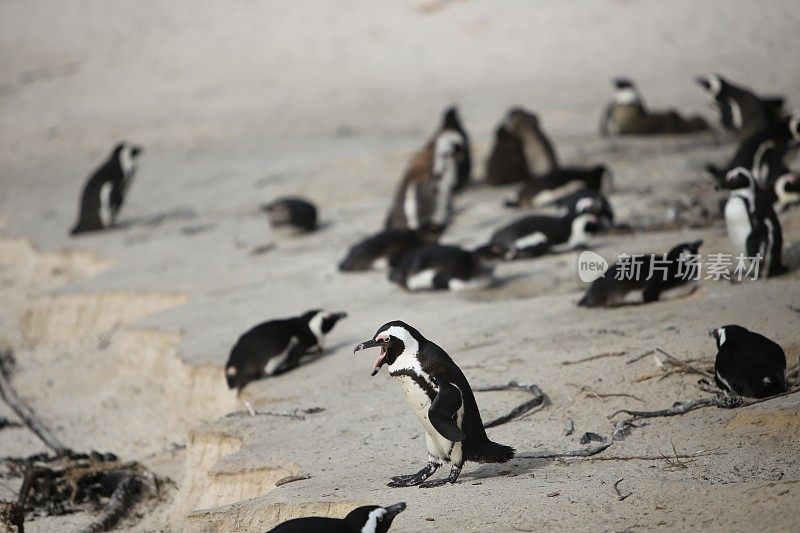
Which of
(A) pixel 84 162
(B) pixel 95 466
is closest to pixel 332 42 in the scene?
(A) pixel 84 162

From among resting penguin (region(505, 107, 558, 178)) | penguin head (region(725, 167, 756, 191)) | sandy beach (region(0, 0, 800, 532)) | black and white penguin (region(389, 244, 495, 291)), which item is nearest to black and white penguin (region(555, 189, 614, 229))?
sandy beach (region(0, 0, 800, 532))

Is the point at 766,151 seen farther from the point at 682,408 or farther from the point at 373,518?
the point at 373,518

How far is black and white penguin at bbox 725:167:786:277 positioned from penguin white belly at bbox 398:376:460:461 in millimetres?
3182

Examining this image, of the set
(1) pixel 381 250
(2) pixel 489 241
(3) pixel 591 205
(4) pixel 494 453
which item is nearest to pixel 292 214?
(1) pixel 381 250

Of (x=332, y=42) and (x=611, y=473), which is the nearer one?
(x=611, y=473)

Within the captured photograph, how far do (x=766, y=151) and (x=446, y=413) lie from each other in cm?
590

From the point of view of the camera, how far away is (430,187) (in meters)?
10.9

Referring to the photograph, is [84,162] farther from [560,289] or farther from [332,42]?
[560,289]

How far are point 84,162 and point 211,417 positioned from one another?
11330 millimetres

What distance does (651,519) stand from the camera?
3.83 m

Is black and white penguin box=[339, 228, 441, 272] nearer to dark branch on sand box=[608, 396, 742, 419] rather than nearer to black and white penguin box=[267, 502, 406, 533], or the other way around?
dark branch on sand box=[608, 396, 742, 419]

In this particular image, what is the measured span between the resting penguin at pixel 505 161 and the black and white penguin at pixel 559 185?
134 centimetres

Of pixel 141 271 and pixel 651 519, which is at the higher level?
pixel 651 519

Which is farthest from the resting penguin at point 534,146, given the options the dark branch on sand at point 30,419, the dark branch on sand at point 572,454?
the dark branch on sand at point 572,454
